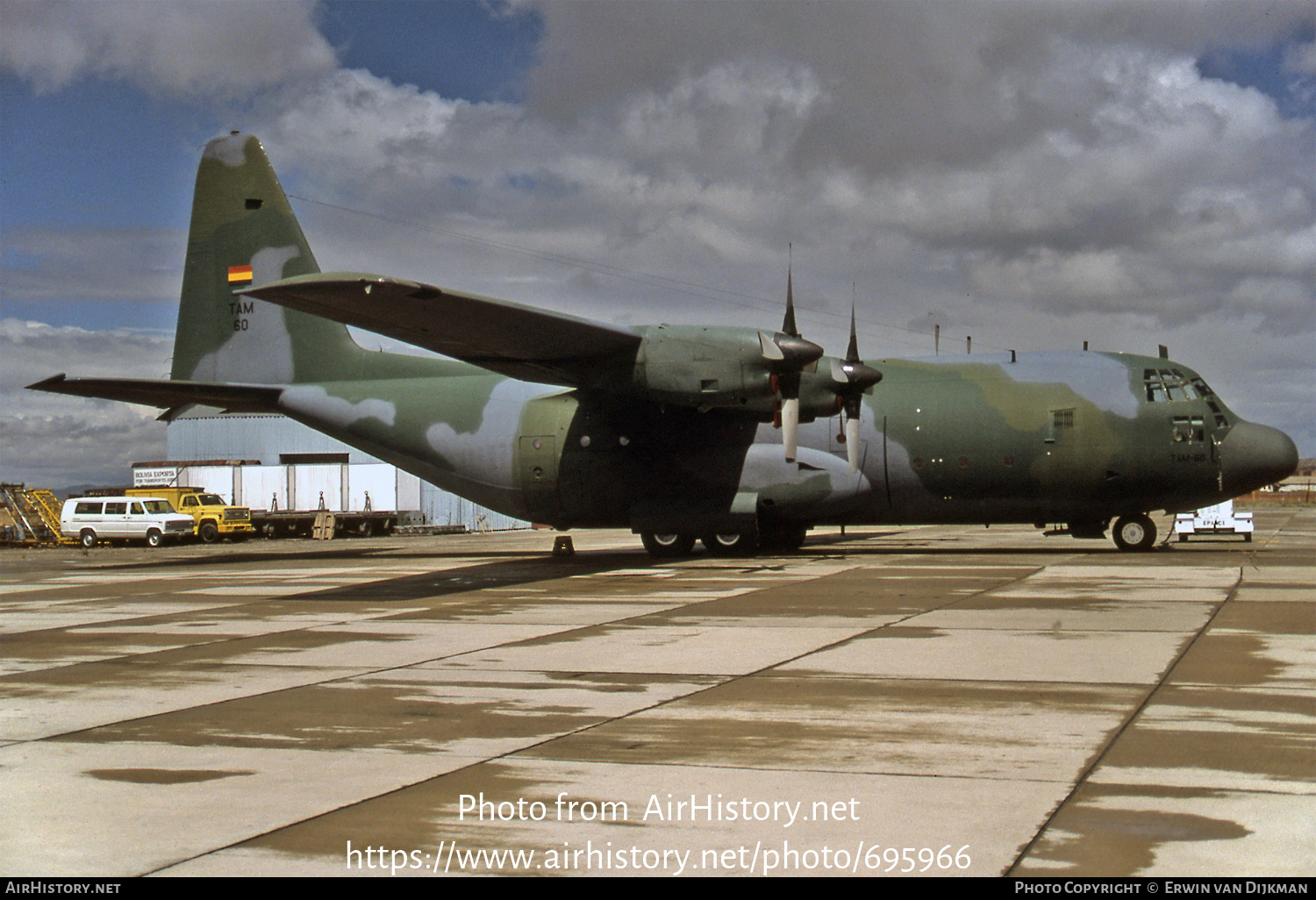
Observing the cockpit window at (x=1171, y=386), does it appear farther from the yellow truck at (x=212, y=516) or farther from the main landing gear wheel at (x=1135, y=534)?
the yellow truck at (x=212, y=516)

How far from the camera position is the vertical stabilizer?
27.2 meters

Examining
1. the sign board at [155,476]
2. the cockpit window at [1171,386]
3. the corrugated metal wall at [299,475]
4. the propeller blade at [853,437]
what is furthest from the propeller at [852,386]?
the sign board at [155,476]

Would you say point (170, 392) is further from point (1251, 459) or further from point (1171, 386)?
point (1251, 459)

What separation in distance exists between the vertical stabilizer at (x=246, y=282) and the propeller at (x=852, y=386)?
38.6 feet

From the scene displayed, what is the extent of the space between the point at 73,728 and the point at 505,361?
15104 mm

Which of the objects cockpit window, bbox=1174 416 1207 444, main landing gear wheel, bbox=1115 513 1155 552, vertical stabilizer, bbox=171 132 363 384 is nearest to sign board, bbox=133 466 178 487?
vertical stabilizer, bbox=171 132 363 384

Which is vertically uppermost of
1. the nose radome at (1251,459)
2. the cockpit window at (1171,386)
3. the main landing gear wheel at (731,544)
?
the cockpit window at (1171,386)

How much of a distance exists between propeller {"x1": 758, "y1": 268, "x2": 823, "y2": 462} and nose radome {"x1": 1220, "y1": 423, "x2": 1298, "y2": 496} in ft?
28.4

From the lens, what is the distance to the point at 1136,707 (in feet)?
26.6

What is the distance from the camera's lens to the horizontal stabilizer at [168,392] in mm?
23844

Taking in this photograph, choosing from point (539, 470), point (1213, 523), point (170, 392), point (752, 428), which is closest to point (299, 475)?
point (170, 392)

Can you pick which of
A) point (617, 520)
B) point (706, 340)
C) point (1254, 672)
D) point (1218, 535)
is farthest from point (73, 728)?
point (1218, 535)

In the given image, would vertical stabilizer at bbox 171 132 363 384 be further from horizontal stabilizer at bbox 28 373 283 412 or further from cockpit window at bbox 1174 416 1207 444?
cockpit window at bbox 1174 416 1207 444

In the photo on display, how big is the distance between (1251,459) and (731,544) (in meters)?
10.7
